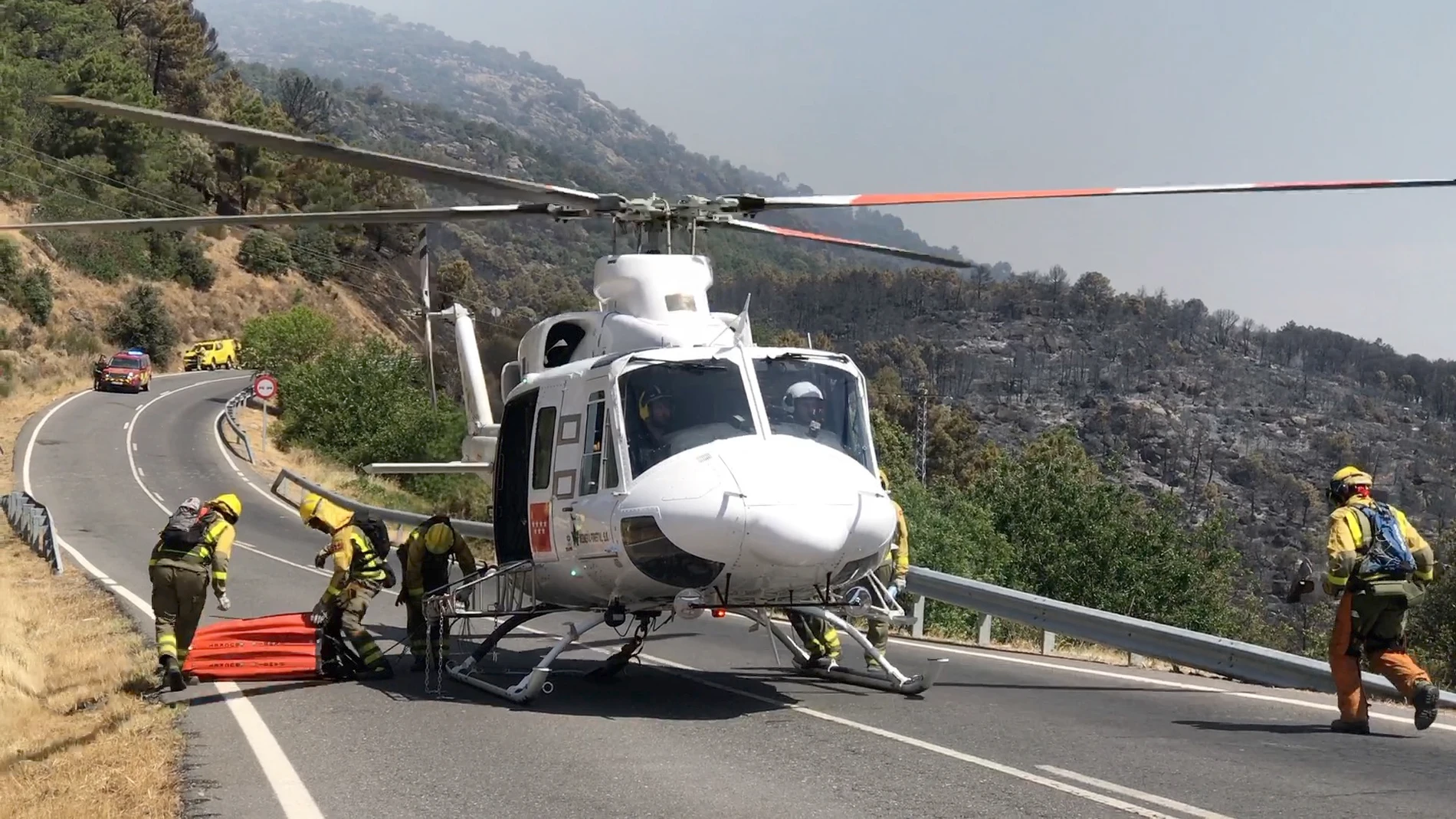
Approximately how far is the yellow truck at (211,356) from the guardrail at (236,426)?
20167 mm

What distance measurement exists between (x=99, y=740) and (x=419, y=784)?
310 centimetres

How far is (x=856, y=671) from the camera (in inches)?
469

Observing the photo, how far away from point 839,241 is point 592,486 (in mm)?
2929

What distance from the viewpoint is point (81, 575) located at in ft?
76.0

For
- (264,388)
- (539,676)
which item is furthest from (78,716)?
(264,388)

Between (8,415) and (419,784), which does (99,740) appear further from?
(8,415)

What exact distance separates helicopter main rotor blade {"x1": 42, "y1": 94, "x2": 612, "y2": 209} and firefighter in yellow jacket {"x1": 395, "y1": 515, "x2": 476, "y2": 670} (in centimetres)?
298

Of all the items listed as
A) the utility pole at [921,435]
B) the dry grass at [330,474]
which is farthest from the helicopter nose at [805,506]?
the utility pole at [921,435]

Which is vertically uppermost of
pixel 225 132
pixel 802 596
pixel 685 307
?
pixel 225 132

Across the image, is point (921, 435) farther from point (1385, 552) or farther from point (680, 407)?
point (1385, 552)

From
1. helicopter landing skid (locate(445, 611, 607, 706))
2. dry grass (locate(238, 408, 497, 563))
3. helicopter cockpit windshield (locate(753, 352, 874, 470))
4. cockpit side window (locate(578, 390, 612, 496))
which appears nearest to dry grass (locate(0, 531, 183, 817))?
helicopter landing skid (locate(445, 611, 607, 706))

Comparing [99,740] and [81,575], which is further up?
[99,740]

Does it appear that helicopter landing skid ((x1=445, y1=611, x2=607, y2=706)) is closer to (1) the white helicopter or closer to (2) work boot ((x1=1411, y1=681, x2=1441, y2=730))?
(1) the white helicopter

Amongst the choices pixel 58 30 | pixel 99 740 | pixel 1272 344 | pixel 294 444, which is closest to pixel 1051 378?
pixel 1272 344
